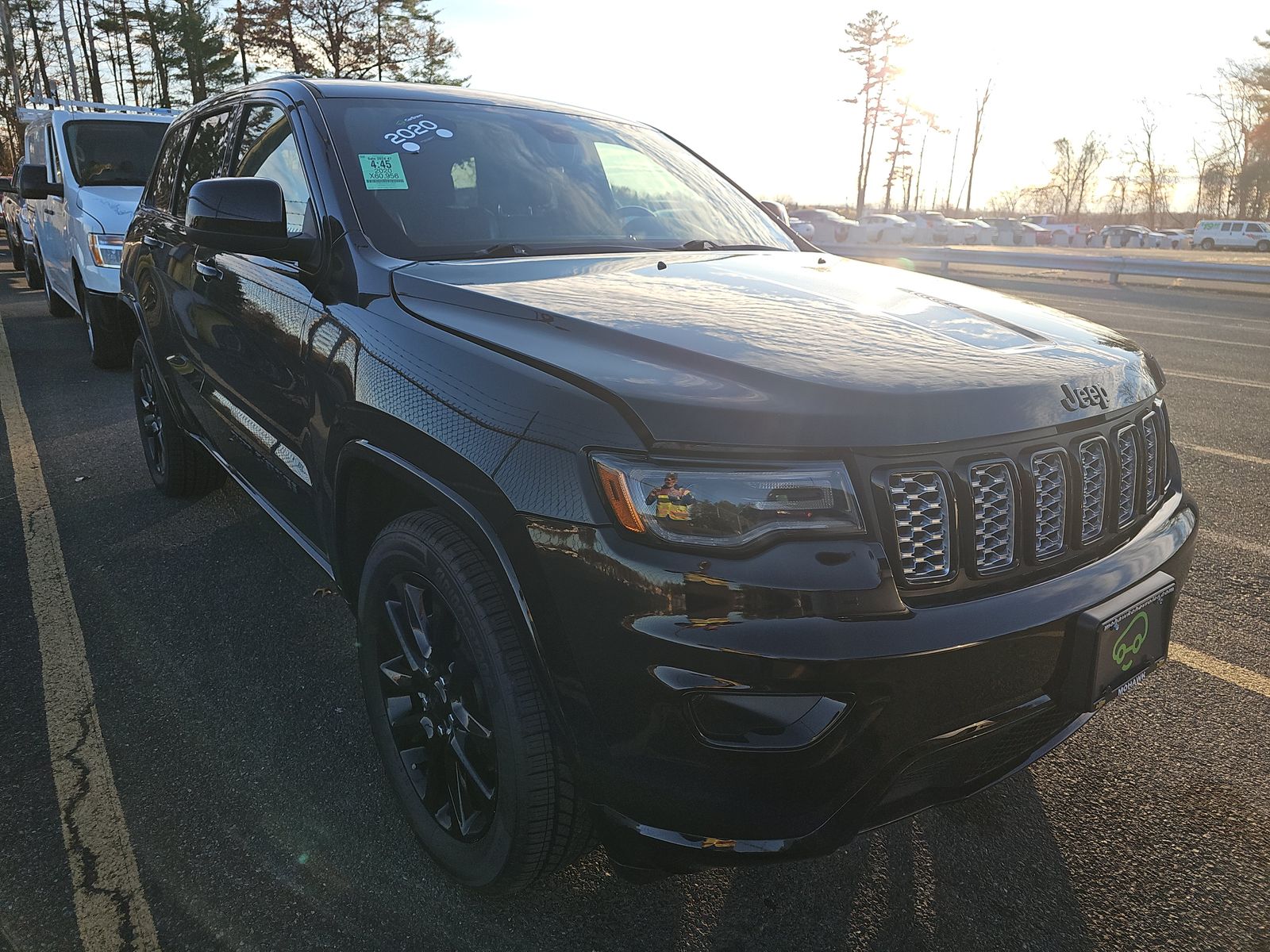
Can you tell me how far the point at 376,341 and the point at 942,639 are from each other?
142cm

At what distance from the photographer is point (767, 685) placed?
4.85 ft

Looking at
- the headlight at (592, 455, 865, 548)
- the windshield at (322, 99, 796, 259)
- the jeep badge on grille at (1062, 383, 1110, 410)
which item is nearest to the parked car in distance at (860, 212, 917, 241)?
the windshield at (322, 99, 796, 259)

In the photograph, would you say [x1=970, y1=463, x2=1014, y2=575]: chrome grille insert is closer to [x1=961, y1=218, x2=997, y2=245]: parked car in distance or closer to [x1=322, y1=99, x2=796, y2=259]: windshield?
[x1=322, y1=99, x2=796, y2=259]: windshield

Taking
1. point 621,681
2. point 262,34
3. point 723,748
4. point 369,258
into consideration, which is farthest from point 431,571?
point 262,34

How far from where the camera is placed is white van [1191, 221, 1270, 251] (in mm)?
40531

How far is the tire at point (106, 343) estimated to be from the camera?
7.44m

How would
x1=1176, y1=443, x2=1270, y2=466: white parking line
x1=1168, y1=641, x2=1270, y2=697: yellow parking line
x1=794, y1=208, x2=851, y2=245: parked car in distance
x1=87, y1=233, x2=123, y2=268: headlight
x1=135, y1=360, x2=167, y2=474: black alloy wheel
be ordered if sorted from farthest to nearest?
x1=794, y1=208, x2=851, y2=245: parked car in distance < x1=87, y1=233, x2=123, y2=268: headlight < x1=1176, y1=443, x2=1270, y2=466: white parking line < x1=135, y1=360, x2=167, y2=474: black alloy wheel < x1=1168, y1=641, x2=1270, y2=697: yellow parking line

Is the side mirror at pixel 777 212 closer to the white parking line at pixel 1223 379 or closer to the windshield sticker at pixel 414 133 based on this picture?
the windshield sticker at pixel 414 133

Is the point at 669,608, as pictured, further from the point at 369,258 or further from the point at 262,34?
the point at 262,34

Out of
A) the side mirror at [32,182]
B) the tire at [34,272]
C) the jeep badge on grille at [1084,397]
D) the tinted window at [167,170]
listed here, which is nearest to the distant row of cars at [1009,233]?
the tire at [34,272]

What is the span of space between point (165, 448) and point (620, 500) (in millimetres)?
3648

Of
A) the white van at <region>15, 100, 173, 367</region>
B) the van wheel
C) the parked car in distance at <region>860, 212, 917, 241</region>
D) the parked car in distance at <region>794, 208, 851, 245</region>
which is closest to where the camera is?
the white van at <region>15, 100, 173, 367</region>

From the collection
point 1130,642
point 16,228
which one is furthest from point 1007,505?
point 16,228

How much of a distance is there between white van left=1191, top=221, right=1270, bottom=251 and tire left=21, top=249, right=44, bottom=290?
150ft
